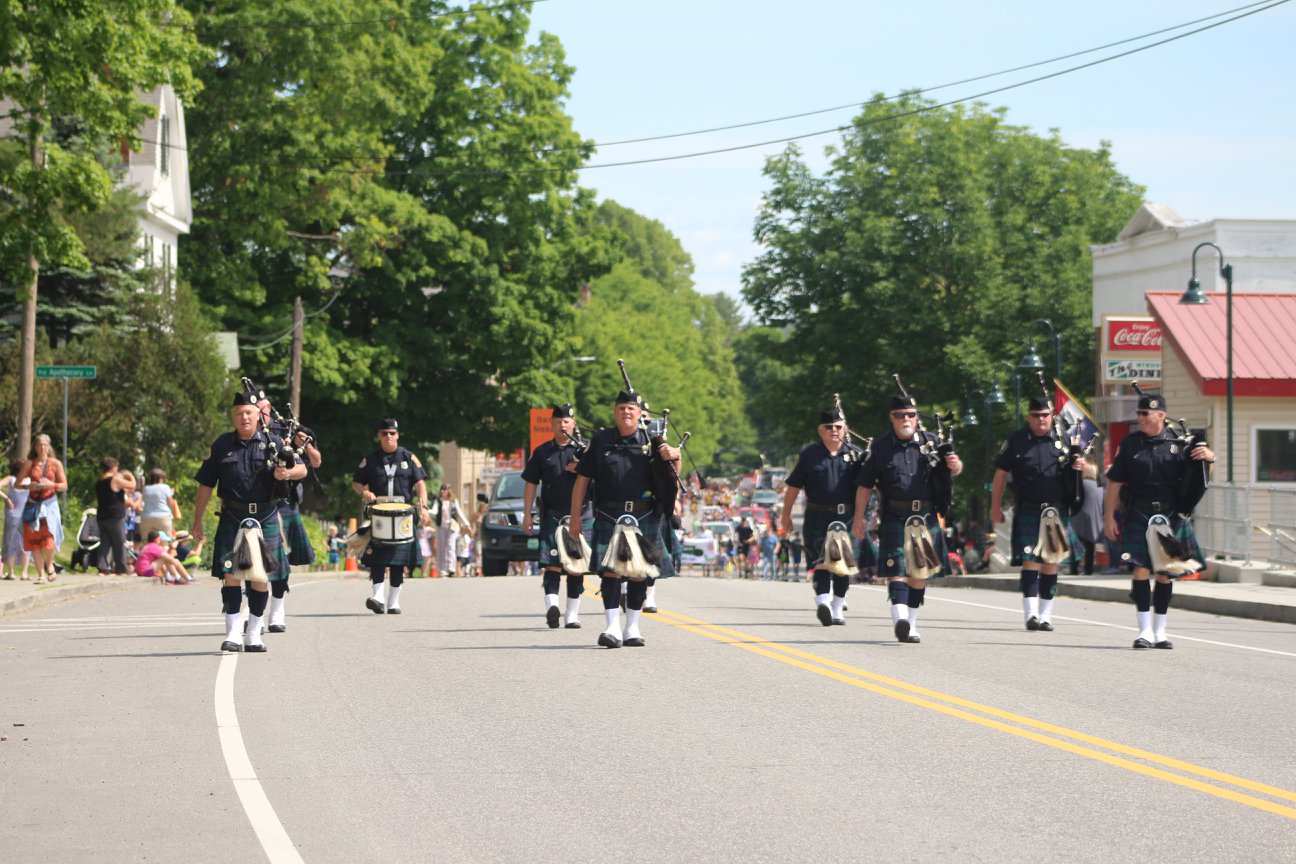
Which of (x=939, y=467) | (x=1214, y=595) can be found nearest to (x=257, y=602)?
(x=939, y=467)

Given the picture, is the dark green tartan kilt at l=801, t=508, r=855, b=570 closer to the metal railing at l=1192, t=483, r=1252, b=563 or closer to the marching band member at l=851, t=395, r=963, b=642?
the marching band member at l=851, t=395, r=963, b=642

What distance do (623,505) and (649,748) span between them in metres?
5.87

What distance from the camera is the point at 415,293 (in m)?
50.1

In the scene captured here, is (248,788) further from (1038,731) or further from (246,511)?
(246,511)

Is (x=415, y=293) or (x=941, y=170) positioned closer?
(x=415, y=293)

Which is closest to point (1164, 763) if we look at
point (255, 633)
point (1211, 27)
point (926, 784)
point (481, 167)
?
point (926, 784)

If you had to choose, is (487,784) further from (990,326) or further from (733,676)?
(990,326)

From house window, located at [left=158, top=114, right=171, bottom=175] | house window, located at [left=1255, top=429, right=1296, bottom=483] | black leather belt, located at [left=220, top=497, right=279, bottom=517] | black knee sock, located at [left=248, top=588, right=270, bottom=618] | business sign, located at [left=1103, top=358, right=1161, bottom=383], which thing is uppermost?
house window, located at [left=158, top=114, right=171, bottom=175]

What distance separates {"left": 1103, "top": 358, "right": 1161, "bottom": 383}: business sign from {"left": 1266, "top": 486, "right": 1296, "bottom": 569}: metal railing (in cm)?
1275

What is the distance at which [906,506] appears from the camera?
1638 centimetres

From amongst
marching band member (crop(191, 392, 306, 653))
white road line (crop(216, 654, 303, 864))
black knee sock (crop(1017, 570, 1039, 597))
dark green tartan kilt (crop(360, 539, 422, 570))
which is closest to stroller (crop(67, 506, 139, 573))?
dark green tartan kilt (crop(360, 539, 422, 570))

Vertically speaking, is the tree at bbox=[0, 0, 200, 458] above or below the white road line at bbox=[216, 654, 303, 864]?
above

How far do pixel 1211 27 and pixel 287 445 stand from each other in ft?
71.0

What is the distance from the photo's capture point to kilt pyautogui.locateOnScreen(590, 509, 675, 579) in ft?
51.2
